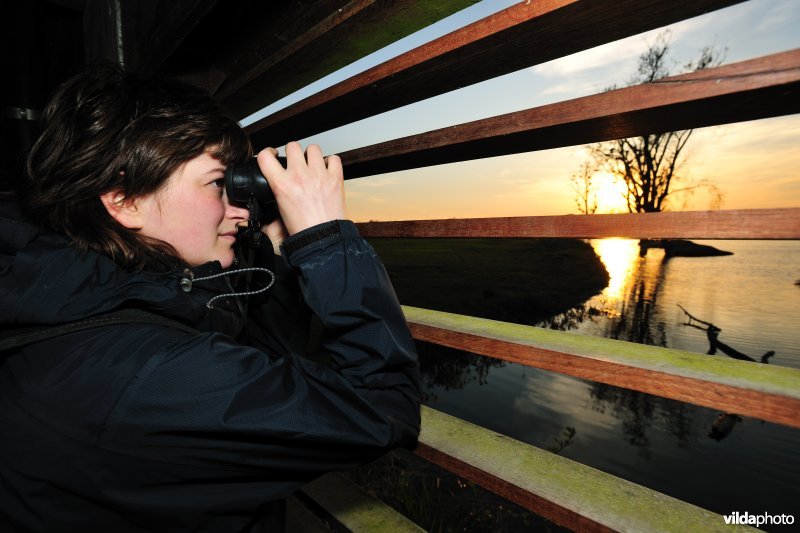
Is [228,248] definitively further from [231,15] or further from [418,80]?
[231,15]

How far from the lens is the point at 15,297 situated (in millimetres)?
728

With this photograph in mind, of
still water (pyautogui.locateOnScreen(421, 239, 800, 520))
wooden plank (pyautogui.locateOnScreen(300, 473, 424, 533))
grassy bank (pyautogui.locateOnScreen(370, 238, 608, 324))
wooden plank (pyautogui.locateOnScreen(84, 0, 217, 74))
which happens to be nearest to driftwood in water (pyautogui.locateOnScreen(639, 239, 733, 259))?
grassy bank (pyautogui.locateOnScreen(370, 238, 608, 324))

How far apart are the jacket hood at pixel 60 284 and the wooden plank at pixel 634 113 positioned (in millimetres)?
815

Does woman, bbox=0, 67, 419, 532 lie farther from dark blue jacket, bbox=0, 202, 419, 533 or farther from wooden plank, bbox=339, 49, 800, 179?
wooden plank, bbox=339, 49, 800, 179

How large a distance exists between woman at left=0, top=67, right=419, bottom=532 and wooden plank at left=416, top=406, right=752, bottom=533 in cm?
34

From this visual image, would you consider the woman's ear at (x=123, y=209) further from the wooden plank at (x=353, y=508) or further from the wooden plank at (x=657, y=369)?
the wooden plank at (x=353, y=508)

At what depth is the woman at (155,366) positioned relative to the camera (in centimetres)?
71

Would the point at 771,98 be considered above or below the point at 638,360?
above

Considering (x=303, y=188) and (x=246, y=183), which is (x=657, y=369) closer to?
(x=303, y=188)

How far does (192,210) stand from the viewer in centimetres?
113

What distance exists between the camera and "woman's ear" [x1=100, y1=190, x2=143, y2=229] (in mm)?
1085

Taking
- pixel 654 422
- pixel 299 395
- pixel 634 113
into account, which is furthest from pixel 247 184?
pixel 654 422

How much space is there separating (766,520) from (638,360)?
0.70 meters

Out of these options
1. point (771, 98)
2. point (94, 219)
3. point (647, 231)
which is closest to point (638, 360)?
point (647, 231)
